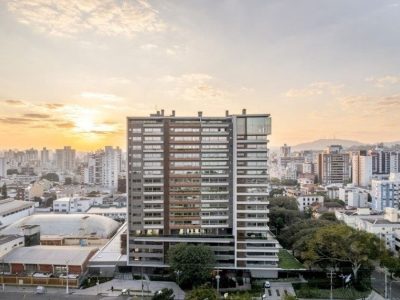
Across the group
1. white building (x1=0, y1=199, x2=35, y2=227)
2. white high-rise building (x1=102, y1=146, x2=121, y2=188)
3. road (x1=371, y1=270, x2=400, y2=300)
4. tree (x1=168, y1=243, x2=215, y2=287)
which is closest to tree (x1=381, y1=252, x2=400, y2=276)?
road (x1=371, y1=270, x2=400, y2=300)

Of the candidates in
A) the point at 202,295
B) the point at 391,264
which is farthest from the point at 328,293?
the point at 202,295

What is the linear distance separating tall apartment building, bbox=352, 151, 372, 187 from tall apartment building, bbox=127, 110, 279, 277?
255 feet

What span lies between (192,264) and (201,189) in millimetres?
7952

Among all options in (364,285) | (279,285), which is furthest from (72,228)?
(364,285)

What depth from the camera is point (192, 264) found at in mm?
32906

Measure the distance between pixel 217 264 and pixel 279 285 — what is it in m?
6.21

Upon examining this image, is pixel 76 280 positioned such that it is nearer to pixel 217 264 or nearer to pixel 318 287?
pixel 217 264

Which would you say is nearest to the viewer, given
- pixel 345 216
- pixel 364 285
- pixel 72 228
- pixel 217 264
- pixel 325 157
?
pixel 364 285

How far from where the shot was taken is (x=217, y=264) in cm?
3653

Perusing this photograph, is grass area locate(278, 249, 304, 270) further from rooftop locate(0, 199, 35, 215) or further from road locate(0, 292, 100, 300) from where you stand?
rooftop locate(0, 199, 35, 215)

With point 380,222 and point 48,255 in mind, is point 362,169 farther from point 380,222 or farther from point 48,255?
point 48,255

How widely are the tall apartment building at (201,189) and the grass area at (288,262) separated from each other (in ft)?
7.15

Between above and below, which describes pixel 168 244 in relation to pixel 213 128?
below

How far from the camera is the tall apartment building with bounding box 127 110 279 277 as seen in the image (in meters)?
36.7
